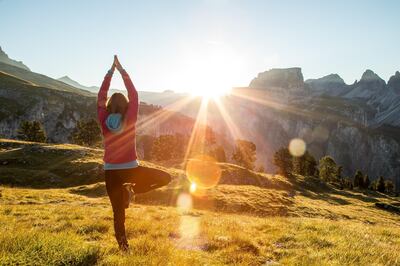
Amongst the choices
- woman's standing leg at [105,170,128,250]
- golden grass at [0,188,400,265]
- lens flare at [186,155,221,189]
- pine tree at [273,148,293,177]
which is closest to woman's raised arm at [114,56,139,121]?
woman's standing leg at [105,170,128,250]

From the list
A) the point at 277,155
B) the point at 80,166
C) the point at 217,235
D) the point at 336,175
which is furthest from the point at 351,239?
the point at 336,175

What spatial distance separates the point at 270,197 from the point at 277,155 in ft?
242

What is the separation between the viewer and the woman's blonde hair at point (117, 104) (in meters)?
8.30

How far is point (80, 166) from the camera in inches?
2625

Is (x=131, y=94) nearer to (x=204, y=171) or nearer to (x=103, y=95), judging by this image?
(x=103, y=95)

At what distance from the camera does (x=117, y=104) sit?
326 inches

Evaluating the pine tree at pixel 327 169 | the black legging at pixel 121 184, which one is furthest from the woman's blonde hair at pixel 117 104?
the pine tree at pixel 327 169

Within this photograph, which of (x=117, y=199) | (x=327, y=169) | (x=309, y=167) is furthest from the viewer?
(x=309, y=167)

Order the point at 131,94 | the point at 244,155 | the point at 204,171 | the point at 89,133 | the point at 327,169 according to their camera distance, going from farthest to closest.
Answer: the point at 327,169 < the point at 244,155 < the point at 89,133 < the point at 204,171 < the point at 131,94

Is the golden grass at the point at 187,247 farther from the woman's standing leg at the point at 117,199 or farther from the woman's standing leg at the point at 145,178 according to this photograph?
the woman's standing leg at the point at 145,178

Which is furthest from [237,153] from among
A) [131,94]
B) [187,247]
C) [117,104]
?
[117,104]

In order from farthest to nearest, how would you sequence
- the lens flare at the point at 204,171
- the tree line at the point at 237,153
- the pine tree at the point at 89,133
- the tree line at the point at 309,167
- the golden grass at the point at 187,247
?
the tree line at the point at 309,167
the tree line at the point at 237,153
the pine tree at the point at 89,133
the lens flare at the point at 204,171
the golden grass at the point at 187,247

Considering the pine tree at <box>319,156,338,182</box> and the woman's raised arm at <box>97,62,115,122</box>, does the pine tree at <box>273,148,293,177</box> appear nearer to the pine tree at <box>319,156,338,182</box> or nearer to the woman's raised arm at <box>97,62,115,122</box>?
the pine tree at <box>319,156,338,182</box>

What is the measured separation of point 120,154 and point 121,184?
0.72 meters
